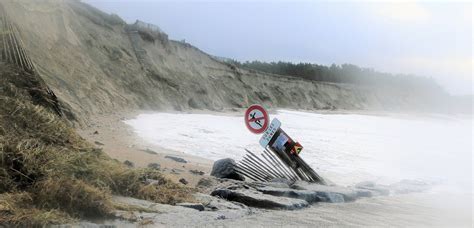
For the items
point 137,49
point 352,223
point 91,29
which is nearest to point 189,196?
point 352,223

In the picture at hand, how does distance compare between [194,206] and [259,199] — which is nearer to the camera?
[194,206]

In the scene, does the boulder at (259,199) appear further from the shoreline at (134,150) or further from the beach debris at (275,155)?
the beach debris at (275,155)

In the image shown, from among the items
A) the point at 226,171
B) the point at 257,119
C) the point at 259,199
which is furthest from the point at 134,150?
the point at 259,199

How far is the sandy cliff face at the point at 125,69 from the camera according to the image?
22.3m

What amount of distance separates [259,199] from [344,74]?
7907cm

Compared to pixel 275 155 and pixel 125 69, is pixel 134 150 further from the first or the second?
pixel 125 69

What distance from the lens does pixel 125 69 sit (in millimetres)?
31766

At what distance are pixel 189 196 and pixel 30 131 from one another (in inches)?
92.2

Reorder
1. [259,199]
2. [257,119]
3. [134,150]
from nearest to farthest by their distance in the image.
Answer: [259,199] < [257,119] < [134,150]

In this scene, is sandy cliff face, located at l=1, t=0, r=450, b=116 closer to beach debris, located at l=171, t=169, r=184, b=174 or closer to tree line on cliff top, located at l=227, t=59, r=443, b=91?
beach debris, located at l=171, t=169, r=184, b=174

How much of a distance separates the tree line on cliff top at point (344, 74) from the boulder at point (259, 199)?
62.6 meters

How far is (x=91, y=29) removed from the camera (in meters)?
32.2

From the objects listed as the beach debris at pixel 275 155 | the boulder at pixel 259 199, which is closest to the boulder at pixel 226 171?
the beach debris at pixel 275 155

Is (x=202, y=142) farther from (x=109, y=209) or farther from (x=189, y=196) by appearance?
(x=109, y=209)
